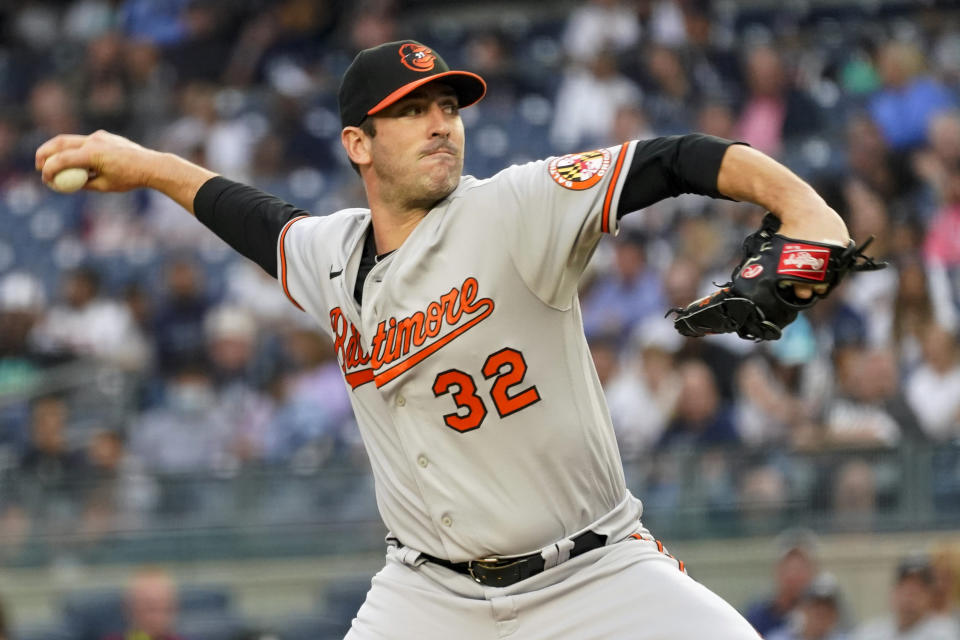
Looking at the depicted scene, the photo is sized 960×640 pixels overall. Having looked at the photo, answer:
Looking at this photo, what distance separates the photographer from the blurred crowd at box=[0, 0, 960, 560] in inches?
290

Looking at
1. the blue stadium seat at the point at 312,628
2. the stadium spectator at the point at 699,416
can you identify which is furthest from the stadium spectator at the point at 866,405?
the blue stadium seat at the point at 312,628

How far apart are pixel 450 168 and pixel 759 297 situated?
0.96 m

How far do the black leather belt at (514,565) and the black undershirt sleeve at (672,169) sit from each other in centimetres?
79

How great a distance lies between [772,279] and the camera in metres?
2.98

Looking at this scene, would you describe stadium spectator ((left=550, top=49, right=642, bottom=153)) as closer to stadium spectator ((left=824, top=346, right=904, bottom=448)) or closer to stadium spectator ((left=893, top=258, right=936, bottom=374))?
stadium spectator ((left=893, top=258, right=936, bottom=374))

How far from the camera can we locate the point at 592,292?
8.73 metres

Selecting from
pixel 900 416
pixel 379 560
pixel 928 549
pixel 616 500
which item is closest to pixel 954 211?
pixel 900 416

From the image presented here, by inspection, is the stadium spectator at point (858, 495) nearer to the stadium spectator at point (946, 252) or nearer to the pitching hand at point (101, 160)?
Result: the stadium spectator at point (946, 252)

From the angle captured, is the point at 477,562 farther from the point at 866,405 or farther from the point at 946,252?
the point at 946,252

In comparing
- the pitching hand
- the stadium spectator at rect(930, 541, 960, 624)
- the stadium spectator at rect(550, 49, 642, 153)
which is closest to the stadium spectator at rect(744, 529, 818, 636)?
the stadium spectator at rect(930, 541, 960, 624)

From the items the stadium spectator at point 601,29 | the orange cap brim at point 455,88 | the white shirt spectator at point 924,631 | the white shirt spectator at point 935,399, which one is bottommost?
the white shirt spectator at point 924,631

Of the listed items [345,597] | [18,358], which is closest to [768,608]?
[345,597]

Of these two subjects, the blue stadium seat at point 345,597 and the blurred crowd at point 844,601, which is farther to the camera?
the blue stadium seat at point 345,597

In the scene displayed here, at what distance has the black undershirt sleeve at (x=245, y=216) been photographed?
4.13 meters
